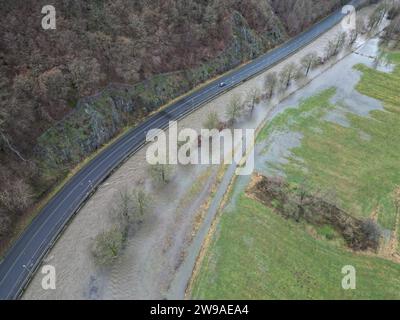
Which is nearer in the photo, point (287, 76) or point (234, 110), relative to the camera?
point (234, 110)

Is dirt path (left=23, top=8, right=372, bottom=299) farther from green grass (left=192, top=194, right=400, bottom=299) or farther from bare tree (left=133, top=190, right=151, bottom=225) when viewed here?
green grass (left=192, top=194, right=400, bottom=299)

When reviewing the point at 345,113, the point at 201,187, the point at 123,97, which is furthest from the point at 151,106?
the point at 345,113

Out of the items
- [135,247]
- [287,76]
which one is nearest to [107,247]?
[135,247]

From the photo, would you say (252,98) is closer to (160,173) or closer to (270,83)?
(270,83)

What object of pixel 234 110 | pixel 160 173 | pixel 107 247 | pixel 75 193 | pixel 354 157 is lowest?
pixel 107 247

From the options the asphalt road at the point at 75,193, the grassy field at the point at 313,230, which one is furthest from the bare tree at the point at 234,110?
the grassy field at the point at 313,230

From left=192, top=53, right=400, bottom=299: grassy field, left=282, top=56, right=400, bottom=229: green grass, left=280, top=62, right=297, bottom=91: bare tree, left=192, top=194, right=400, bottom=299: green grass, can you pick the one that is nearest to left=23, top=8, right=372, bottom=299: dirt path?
left=192, top=194, right=400, bottom=299: green grass

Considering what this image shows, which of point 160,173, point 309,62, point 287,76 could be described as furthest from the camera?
point 309,62

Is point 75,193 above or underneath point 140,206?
underneath
